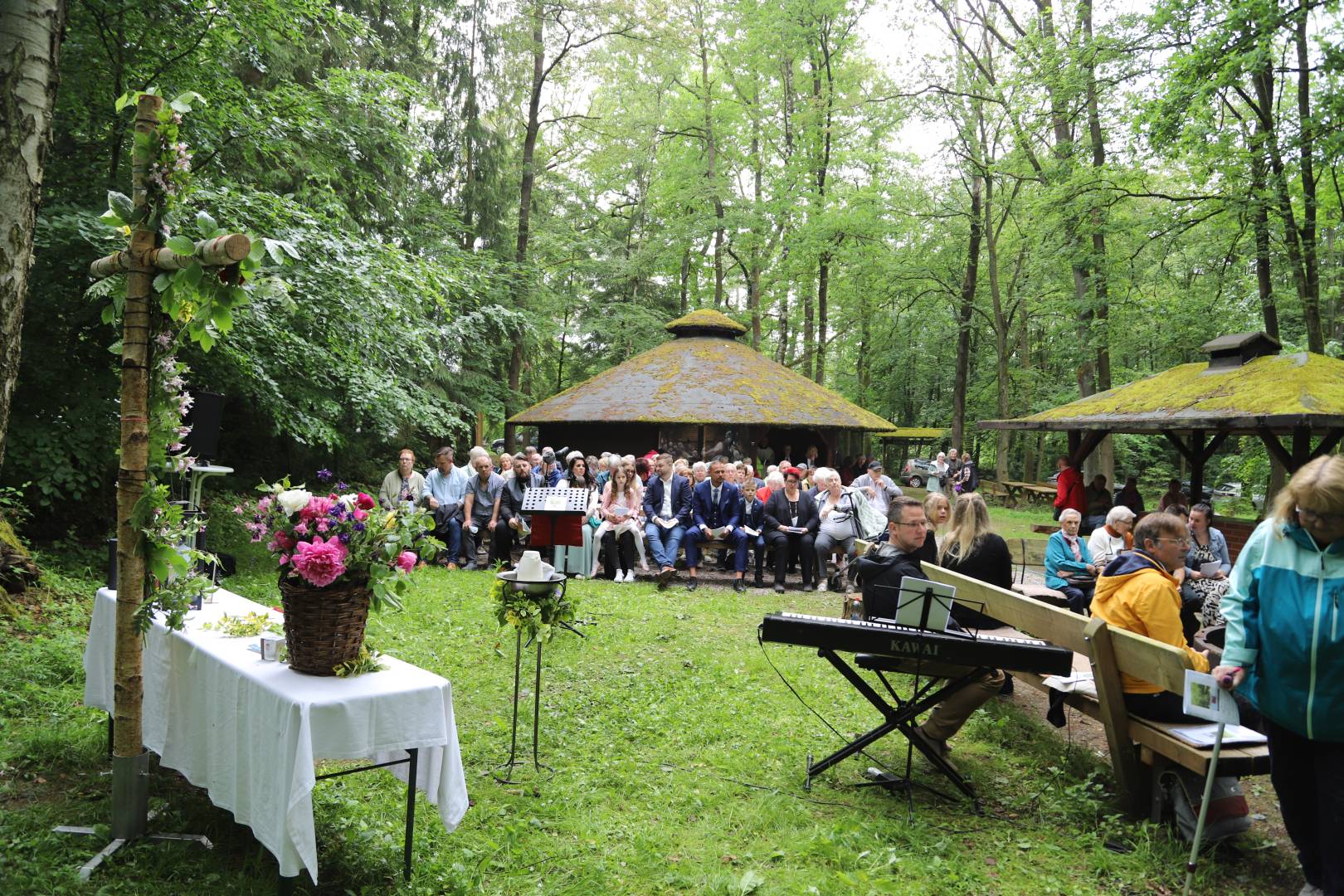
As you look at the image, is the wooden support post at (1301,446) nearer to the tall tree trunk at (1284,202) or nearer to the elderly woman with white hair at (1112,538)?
the tall tree trunk at (1284,202)

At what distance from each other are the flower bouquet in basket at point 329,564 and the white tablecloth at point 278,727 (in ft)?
0.45

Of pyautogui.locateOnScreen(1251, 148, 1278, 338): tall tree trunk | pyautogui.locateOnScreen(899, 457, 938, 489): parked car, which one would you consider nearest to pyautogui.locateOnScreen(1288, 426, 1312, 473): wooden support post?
pyautogui.locateOnScreen(1251, 148, 1278, 338): tall tree trunk

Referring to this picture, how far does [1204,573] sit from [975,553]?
11.0 ft

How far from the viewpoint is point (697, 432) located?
1823cm

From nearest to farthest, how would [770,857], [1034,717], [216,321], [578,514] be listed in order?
1. [216,321]
2. [770,857]
3. [1034,717]
4. [578,514]

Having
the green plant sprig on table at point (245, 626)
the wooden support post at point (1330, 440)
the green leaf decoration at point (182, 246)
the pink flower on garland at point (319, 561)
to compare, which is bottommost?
the green plant sprig on table at point (245, 626)

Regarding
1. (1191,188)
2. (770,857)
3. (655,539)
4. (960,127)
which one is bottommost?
(770,857)

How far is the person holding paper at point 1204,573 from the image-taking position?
256 inches

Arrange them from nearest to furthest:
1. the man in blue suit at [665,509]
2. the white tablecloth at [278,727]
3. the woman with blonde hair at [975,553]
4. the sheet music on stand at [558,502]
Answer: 1. the white tablecloth at [278,727]
2. the woman with blonde hair at [975,553]
3. the sheet music on stand at [558,502]
4. the man in blue suit at [665,509]

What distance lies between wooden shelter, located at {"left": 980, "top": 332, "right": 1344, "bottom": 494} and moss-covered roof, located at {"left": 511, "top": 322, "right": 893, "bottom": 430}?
6.25m

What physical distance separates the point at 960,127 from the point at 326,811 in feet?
81.5

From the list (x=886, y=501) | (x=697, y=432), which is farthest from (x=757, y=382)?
(x=886, y=501)

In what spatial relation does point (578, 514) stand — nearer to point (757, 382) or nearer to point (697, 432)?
point (697, 432)

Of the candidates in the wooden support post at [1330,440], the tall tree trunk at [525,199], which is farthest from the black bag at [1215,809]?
the tall tree trunk at [525,199]
